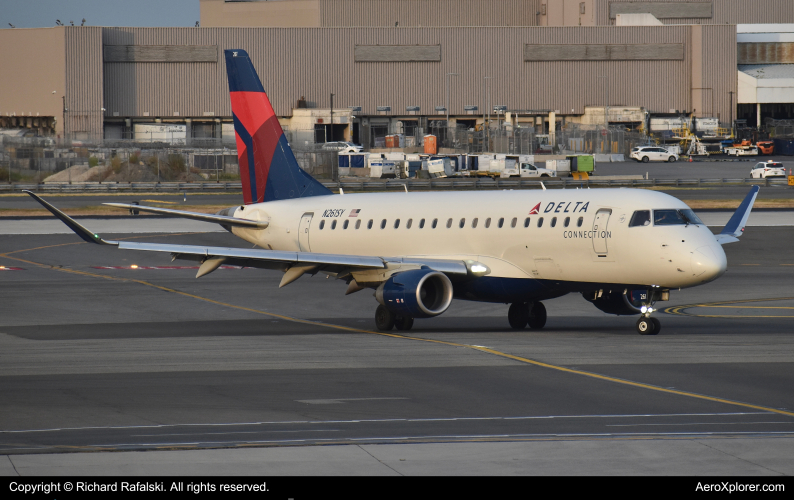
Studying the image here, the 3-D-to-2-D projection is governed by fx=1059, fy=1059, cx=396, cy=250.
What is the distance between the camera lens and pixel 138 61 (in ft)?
565

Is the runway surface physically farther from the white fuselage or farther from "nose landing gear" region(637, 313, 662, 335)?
the white fuselage

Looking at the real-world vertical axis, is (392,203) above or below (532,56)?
below

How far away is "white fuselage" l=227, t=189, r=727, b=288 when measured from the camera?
30.0m

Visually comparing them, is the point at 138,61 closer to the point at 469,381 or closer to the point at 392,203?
the point at 392,203

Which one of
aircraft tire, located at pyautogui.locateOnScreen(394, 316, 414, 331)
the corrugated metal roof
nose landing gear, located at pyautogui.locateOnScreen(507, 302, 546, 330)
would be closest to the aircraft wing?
aircraft tire, located at pyautogui.locateOnScreen(394, 316, 414, 331)

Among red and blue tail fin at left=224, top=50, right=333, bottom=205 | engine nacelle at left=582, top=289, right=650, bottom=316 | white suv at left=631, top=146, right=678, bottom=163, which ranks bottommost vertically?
engine nacelle at left=582, top=289, right=650, bottom=316

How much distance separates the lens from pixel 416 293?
31297mm

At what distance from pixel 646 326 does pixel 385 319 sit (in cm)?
810

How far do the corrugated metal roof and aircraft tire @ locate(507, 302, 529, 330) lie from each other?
15783 cm

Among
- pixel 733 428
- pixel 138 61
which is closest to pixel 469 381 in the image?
pixel 733 428

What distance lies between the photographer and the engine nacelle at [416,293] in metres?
31.4

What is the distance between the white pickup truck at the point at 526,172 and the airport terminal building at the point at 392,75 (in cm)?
5498

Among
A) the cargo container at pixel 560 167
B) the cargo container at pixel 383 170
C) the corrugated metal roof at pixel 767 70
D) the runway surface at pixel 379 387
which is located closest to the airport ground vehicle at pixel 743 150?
the corrugated metal roof at pixel 767 70
